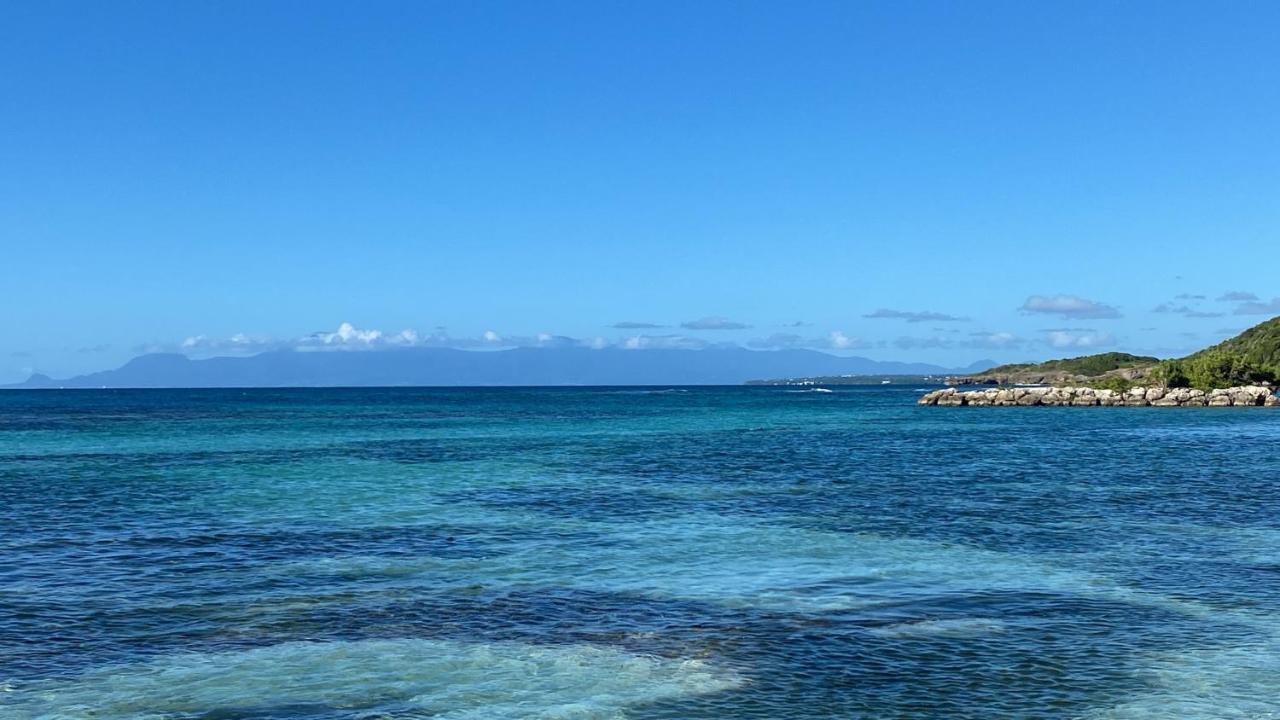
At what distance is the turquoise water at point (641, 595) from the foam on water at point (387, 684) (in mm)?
52

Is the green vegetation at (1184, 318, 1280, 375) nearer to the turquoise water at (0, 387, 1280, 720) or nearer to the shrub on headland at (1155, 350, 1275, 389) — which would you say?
the shrub on headland at (1155, 350, 1275, 389)

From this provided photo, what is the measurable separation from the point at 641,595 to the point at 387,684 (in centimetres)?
606

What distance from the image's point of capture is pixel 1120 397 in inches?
4619

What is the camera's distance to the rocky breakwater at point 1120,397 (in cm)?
10812

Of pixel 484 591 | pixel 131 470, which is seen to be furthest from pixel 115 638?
pixel 131 470

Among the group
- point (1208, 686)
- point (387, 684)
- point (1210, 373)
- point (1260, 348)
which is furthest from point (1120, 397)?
point (387, 684)

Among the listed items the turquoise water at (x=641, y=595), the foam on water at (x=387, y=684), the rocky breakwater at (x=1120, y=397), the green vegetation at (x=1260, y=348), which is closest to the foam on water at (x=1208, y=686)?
the turquoise water at (x=641, y=595)

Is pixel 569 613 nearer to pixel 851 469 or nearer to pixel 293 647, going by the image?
pixel 293 647

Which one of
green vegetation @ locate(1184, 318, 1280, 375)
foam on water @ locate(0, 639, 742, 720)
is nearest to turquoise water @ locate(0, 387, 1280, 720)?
foam on water @ locate(0, 639, 742, 720)

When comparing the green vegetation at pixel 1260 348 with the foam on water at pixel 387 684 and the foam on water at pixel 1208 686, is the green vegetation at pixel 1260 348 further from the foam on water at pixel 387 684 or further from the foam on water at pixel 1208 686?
the foam on water at pixel 387 684

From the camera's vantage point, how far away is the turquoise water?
12.6 meters

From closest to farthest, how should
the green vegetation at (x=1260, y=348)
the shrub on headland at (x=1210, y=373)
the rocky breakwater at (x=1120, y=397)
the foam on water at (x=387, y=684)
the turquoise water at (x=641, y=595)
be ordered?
the foam on water at (x=387, y=684)
the turquoise water at (x=641, y=595)
the rocky breakwater at (x=1120, y=397)
the shrub on headland at (x=1210, y=373)
the green vegetation at (x=1260, y=348)

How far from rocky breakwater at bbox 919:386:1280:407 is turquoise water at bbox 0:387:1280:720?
74626 millimetres

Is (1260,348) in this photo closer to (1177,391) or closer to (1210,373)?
(1210,373)
